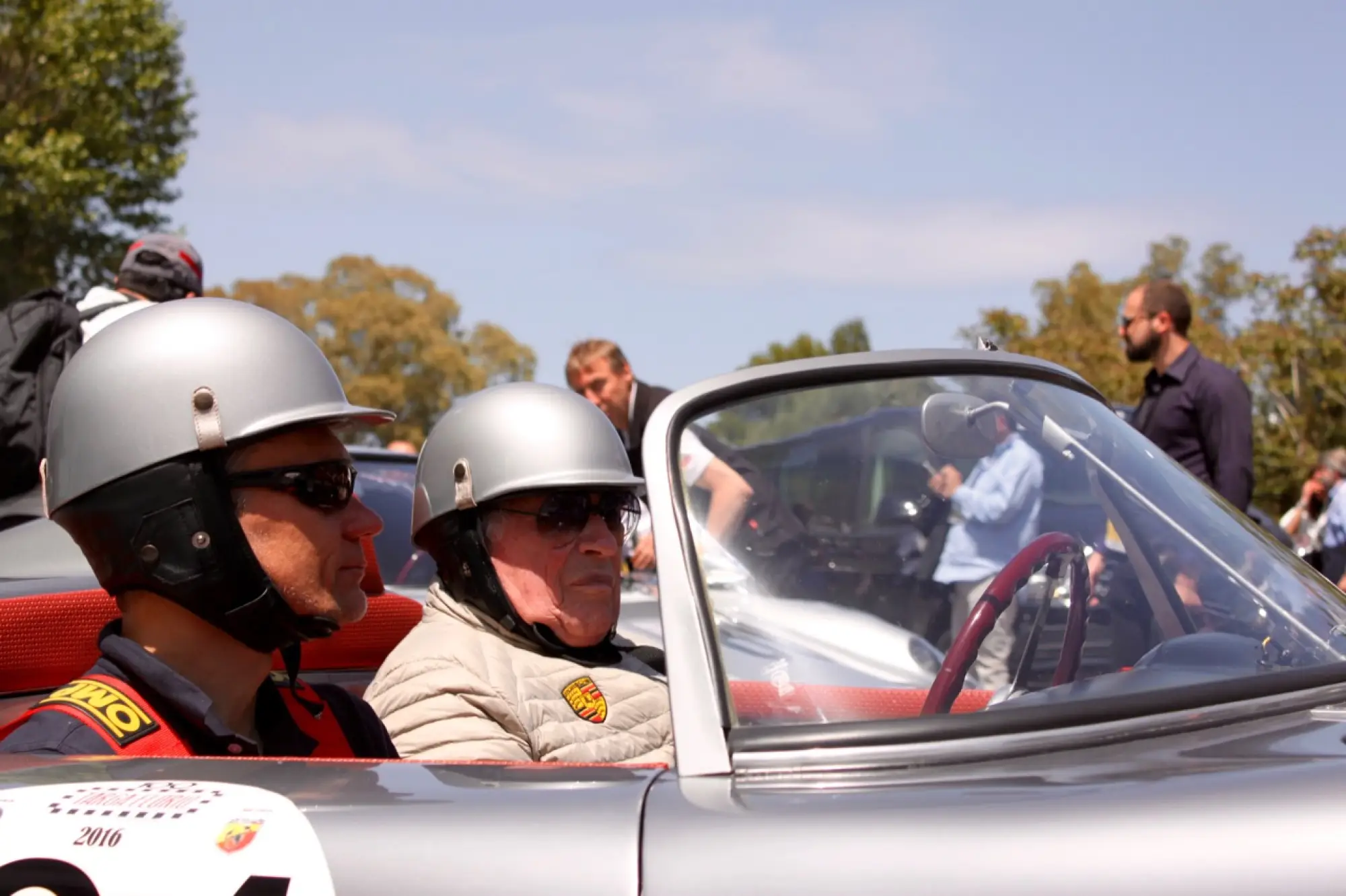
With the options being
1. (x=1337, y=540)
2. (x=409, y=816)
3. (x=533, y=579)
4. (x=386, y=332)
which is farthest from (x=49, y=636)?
(x=386, y=332)

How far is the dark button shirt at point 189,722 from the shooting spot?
6.47 ft

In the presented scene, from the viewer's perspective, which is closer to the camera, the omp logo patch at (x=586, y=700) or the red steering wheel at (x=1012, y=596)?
the red steering wheel at (x=1012, y=596)

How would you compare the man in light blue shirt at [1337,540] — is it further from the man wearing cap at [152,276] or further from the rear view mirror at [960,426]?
the rear view mirror at [960,426]

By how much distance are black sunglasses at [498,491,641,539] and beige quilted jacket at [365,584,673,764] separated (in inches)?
9.2

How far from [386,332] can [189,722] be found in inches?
1976

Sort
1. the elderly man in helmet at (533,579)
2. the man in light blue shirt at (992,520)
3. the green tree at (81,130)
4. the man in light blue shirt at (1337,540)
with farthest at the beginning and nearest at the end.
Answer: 1. the green tree at (81,130)
2. the man in light blue shirt at (1337,540)
3. the elderly man in helmet at (533,579)
4. the man in light blue shirt at (992,520)

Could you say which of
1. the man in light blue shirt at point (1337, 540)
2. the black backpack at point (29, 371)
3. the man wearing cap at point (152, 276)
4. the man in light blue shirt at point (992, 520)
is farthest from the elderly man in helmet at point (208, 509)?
A: the man in light blue shirt at point (1337, 540)

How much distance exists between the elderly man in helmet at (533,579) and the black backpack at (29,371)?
66.6 inches

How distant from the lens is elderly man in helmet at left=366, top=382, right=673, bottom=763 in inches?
111

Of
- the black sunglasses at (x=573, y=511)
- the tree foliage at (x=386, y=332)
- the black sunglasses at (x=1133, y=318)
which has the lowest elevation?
the tree foliage at (x=386, y=332)

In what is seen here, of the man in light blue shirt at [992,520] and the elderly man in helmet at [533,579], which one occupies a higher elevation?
the man in light blue shirt at [992,520]

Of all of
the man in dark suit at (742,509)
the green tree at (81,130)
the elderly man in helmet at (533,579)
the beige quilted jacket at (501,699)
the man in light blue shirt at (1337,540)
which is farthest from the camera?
the green tree at (81,130)

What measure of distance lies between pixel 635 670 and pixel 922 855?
172 centimetres

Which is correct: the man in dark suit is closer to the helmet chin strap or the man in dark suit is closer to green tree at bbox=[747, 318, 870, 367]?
the helmet chin strap
